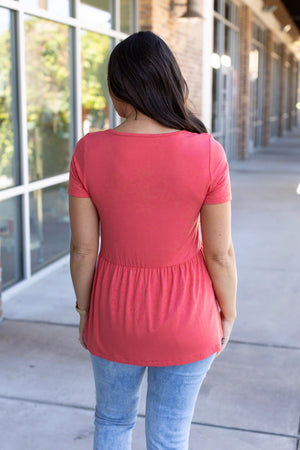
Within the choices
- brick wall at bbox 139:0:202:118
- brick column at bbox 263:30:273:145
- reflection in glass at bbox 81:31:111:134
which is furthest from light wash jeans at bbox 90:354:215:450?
brick column at bbox 263:30:273:145

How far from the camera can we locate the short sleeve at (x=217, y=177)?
1.67 m

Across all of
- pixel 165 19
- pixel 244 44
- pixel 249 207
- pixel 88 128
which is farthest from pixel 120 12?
pixel 244 44

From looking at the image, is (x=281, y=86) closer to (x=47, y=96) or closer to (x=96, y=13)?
(x=96, y=13)

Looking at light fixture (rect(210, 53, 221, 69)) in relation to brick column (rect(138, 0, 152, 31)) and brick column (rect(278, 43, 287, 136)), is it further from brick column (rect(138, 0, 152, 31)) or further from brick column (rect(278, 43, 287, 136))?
brick column (rect(278, 43, 287, 136))

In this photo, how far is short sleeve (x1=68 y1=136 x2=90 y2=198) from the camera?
68.1 inches

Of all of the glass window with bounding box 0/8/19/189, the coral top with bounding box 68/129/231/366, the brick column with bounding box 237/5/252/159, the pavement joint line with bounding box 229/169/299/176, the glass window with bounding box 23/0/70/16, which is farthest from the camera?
the brick column with bounding box 237/5/252/159

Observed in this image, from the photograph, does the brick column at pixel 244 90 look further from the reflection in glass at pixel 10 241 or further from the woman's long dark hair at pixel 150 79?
the woman's long dark hair at pixel 150 79

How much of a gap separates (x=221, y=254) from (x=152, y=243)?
232 mm

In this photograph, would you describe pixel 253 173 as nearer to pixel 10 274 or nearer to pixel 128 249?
pixel 10 274

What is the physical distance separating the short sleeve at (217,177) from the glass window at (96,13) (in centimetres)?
537

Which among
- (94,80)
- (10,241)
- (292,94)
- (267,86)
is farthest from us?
(292,94)

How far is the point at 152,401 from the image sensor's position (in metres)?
1.84

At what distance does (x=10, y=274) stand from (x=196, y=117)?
393 centimetres

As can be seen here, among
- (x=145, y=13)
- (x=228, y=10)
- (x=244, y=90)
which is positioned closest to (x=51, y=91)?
(x=145, y=13)
